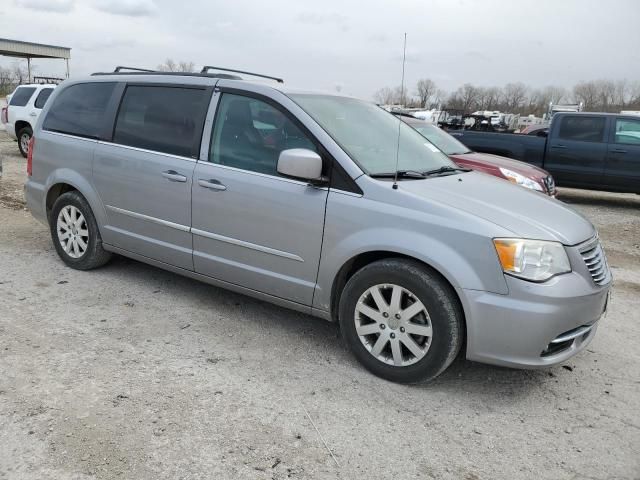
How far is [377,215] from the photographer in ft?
11.0

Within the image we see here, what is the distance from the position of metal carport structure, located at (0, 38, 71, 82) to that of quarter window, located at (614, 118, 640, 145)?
4435 cm

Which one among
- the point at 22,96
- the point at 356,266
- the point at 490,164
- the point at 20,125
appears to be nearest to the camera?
the point at 356,266

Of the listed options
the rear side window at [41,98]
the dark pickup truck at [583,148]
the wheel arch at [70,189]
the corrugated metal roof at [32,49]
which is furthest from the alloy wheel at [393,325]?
the corrugated metal roof at [32,49]

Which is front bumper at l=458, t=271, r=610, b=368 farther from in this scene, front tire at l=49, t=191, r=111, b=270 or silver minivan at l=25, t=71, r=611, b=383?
front tire at l=49, t=191, r=111, b=270

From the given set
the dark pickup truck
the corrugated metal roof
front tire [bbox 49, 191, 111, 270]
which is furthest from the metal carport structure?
front tire [bbox 49, 191, 111, 270]

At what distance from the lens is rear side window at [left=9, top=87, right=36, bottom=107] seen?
13375 millimetres

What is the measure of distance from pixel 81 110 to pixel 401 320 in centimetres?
357

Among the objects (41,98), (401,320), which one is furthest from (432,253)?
(41,98)

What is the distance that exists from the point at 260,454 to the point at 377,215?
1.49 meters

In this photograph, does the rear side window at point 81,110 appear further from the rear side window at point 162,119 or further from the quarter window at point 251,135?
the quarter window at point 251,135

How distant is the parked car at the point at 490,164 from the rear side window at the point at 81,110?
3.83 meters

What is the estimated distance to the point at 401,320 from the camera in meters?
3.29

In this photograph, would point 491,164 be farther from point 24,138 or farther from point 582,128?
point 24,138

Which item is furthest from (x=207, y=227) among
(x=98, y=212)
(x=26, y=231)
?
(x=26, y=231)
